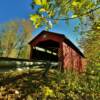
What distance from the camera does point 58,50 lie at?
20.1m

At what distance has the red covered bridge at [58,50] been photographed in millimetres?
19109

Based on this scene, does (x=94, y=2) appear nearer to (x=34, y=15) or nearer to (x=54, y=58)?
(x=34, y=15)

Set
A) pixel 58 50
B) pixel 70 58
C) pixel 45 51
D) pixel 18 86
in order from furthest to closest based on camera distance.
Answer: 1. pixel 45 51
2. pixel 70 58
3. pixel 58 50
4. pixel 18 86

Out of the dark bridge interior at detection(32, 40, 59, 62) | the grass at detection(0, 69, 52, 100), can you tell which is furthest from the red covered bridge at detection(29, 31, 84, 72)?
the grass at detection(0, 69, 52, 100)

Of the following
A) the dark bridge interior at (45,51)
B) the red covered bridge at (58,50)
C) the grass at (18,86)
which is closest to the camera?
the grass at (18,86)

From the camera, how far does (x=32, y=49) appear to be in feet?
70.4

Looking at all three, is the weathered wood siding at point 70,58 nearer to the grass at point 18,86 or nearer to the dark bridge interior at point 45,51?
the dark bridge interior at point 45,51

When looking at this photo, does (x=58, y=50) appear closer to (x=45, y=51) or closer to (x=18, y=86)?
(x=45, y=51)

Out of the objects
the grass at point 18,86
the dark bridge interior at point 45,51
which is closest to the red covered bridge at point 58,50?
the dark bridge interior at point 45,51

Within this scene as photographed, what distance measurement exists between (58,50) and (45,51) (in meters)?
2.86

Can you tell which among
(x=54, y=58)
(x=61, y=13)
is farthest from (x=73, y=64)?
(x=61, y=13)

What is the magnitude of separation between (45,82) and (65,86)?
0.83 metres

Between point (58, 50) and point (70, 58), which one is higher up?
point (58, 50)

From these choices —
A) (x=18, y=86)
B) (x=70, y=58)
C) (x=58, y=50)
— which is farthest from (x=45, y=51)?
(x=18, y=86)
